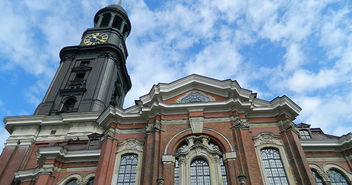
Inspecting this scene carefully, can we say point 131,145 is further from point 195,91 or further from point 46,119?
point 46,119

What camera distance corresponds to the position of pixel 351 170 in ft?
56.9

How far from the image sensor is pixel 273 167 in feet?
51.8

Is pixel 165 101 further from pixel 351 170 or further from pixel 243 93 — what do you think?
pixel 351 170

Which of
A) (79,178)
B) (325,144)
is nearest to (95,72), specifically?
(79,178)

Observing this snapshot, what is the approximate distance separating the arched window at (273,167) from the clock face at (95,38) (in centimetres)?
2977

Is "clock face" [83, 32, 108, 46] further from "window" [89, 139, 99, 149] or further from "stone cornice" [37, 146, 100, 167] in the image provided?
"stone cornice" [37, 146, 100, 167]

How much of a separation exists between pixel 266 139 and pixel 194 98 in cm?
524

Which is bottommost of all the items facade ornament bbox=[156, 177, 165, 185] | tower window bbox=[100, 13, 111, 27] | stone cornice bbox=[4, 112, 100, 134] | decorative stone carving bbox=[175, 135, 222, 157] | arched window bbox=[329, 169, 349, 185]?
facade ornament bbox=[156, 177, 165, 185]

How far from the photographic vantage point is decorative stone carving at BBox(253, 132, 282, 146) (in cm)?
1683

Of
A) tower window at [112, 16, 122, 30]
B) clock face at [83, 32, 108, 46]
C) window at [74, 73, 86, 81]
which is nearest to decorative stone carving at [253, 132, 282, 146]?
window at [74, 73, 86, 81]

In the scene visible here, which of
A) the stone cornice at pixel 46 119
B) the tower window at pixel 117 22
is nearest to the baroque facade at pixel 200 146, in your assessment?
the stone cornice at pixel 46 119

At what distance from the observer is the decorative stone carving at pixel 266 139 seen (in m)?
16.8

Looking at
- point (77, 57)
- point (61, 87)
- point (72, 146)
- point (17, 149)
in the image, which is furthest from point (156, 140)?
point (77, 57)

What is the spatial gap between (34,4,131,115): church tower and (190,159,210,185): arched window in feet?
53.5
